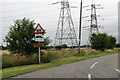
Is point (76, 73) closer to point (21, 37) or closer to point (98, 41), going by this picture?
point (21, 37)

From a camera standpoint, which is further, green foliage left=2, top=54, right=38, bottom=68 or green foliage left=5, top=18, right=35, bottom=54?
green foliage left=5, top=18, right=35, bottom=54

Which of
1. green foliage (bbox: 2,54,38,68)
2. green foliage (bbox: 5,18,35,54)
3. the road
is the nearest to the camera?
the road

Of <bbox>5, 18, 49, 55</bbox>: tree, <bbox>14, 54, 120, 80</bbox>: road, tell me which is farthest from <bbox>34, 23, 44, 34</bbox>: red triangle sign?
<bbox>14, 54, 120, 80</bbox>: road

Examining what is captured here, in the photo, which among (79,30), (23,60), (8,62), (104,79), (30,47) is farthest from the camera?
(79,30)

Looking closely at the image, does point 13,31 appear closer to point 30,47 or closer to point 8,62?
point 30,47

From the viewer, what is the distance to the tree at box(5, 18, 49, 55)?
20.0 metres

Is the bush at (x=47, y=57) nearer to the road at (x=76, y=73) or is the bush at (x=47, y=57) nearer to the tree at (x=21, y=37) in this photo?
the tree at (x=21, y=37)

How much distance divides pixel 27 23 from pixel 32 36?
1.55 meters

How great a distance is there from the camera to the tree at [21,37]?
65.7ft

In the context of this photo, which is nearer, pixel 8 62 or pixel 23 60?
pixel 8 62

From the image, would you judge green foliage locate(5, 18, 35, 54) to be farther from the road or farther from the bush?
the road

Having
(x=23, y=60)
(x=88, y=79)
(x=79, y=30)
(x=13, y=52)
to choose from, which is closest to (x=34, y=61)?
(x=23, y=60)

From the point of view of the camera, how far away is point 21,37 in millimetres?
20094

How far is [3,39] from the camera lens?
2061 cm
